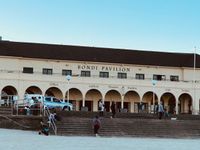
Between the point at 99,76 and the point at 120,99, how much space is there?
3.84 metres

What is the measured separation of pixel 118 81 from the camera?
210ft

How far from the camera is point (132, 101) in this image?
6650 cm

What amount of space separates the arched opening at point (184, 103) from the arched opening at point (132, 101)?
5.55m

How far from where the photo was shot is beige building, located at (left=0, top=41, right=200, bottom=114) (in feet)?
203

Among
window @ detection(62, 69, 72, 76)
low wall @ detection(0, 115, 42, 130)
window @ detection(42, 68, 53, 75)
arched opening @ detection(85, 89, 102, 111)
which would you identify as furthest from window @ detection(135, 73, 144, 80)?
low wall @ detection(0, 115, 42, 130)

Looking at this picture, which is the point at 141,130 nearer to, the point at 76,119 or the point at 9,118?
the point at 76,119

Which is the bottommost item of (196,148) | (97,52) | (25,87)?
(196,148)

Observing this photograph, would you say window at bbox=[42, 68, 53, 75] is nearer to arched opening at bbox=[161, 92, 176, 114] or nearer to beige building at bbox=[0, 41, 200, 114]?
beige building at bbox=[0, 41, 200, 114]

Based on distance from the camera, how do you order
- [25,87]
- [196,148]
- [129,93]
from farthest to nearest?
[129,93] → [25,87] → [196,148]

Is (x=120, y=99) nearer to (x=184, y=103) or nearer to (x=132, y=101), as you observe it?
(x=132, y=101)

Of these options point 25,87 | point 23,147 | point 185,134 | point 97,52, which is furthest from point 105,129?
point 97,52

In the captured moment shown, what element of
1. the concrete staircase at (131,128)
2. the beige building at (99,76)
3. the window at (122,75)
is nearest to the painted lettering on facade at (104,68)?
the beige building at (99,76)

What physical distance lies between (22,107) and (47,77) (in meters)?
20.1

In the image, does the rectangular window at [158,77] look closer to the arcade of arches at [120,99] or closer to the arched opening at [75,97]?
the arcade of arches at [120,99]
